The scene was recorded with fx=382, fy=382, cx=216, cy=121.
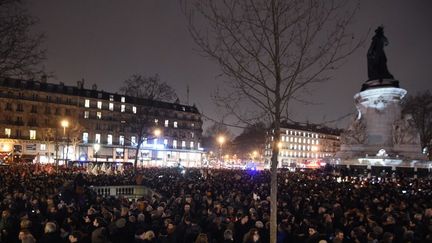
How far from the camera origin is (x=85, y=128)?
84188mm

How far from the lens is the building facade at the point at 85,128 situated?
73875mm

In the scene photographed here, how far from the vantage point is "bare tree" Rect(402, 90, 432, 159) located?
63406 millimetres

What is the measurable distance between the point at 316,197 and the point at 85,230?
10.5 metres

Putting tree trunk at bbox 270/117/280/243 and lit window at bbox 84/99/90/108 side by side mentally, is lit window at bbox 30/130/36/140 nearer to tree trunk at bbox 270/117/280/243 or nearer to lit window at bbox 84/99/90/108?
lit window at bbox 84/99/90/108

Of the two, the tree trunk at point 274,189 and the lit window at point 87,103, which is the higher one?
the lit window at point 87,103

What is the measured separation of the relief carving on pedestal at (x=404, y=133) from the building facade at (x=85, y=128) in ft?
108

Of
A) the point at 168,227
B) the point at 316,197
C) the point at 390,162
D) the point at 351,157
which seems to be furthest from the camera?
the point at 351,157

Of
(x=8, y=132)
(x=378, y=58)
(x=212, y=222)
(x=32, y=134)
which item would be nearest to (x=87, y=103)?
(x=32, y=134)

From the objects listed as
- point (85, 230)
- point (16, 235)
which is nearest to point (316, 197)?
point (85, 230)

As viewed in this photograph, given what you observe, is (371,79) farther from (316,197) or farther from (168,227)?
(168,227)

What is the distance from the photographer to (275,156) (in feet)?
28.5

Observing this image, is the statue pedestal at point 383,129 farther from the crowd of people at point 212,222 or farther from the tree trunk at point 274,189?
the tree trunk at point 274,189

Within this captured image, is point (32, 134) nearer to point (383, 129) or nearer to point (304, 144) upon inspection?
point (383, 129)

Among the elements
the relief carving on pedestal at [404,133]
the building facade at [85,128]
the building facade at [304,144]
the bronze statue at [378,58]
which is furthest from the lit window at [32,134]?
the building facade at [304,144]
